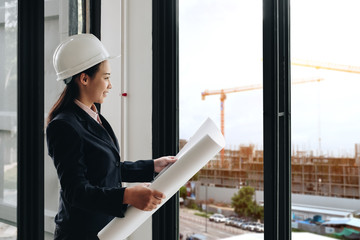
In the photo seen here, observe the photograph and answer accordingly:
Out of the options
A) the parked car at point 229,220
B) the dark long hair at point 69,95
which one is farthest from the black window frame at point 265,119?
the dark long hair at point 69,95

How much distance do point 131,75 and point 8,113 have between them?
0.83 m

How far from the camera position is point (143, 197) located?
1292 millimetres

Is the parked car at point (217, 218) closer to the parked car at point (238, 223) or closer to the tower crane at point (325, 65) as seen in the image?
the parked car at point (238, 223)

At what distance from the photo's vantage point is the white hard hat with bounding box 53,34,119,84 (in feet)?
4.87

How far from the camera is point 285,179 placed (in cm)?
177

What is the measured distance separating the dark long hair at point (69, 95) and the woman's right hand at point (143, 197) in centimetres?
44

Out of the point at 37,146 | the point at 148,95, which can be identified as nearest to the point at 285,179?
the point at 148,95

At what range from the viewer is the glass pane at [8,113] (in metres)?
1.83

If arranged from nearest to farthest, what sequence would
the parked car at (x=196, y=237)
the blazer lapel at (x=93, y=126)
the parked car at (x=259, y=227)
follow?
the blazer lapel at (x=93, y=126) < the parked car at (x=259, y=227) < the parked car at (x=196, y=237)

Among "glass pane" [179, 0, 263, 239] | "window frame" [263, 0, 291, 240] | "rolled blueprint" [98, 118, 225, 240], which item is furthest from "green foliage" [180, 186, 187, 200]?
"rolled blueprint" [98, 118, 225, 240]

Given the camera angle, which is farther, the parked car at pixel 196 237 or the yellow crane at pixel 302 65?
the parked car at pixel 196 237

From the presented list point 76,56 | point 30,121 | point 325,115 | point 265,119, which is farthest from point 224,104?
point 30,121

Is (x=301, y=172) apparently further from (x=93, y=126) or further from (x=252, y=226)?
(x=93, y=126)

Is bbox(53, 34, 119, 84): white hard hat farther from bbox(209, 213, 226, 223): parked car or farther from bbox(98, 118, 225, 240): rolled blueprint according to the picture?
bbox(209, 213, 226, 223): parked car
